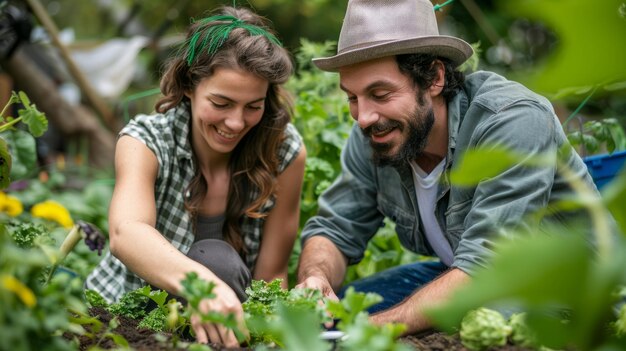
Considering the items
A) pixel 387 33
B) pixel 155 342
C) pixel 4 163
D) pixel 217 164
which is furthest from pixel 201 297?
pixel 217 164

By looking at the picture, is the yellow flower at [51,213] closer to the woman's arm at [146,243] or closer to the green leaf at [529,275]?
the woman's arm at [146,243]

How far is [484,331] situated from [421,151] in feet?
3.20

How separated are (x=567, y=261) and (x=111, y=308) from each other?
1403 millimetres

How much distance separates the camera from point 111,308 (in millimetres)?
1908

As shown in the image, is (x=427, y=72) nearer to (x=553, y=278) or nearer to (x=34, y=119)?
(x=34, y=119)

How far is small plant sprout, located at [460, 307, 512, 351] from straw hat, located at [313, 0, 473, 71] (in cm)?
101

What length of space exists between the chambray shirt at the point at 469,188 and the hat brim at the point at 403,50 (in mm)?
116

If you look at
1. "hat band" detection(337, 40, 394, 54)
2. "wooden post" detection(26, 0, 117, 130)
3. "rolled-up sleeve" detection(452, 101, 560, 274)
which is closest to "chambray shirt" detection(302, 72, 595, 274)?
"rolled-up sleeve" detection(452, 101, 560, 274)

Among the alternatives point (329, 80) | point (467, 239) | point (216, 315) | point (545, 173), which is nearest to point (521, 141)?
point (545, 173)

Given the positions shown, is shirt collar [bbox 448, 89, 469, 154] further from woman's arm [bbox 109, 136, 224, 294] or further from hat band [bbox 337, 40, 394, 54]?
woman's arm [bbox 109, 136, 224, 294]

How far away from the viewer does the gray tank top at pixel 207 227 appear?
2.57 m

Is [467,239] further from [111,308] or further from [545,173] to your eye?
[111,308]

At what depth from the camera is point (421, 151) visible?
2.31 m

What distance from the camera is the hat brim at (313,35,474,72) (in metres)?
2.20
